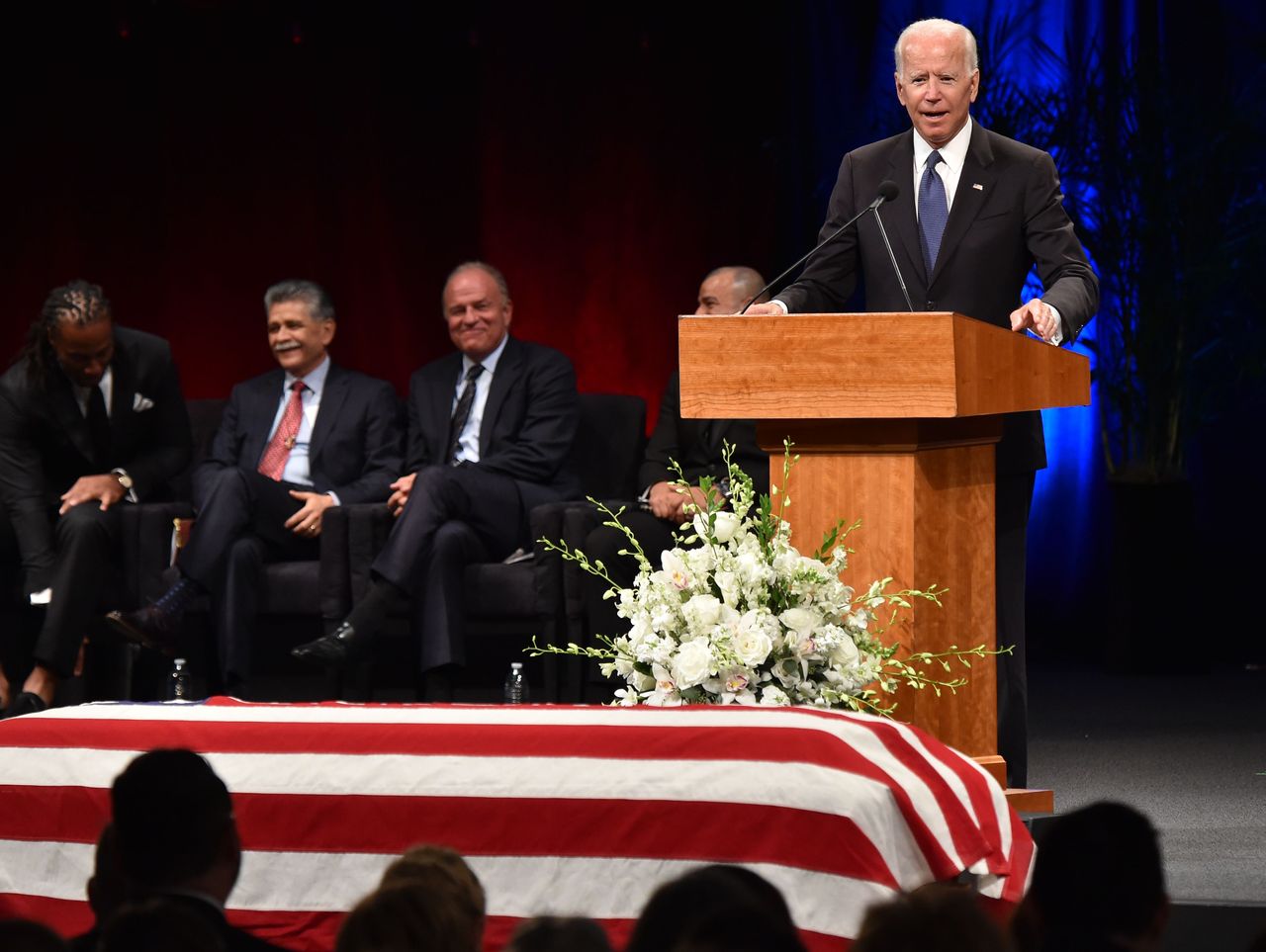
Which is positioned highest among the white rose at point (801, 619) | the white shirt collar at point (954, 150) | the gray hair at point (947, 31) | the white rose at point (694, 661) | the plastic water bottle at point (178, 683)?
the gray hair at point (947, 31)

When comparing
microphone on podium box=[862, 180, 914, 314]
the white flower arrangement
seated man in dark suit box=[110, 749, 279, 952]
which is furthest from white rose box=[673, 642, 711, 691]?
seated man in dark suit box=[110, 749, 279, 952]

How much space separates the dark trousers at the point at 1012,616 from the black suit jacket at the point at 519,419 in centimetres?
230

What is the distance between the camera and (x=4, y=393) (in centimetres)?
613

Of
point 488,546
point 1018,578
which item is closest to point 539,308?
point 488,546

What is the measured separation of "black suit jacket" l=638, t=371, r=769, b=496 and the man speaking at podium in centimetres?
194

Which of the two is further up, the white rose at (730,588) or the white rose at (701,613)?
the white rose at (730,588)

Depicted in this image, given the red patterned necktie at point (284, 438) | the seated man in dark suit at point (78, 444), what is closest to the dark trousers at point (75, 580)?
the seated man in dark suit at point (78, 444)

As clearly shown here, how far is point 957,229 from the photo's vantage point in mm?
3873

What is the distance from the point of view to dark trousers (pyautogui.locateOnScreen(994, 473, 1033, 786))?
3.96 m

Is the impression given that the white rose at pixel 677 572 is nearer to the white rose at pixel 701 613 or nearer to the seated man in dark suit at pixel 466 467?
the white rose at pixel 701 613

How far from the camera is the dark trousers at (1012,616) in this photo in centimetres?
396

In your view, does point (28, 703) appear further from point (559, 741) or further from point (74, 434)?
point (559, 741)

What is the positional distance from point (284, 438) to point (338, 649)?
3.58 feet

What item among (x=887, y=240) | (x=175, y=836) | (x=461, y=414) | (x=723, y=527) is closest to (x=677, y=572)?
(x=723, y=527)
